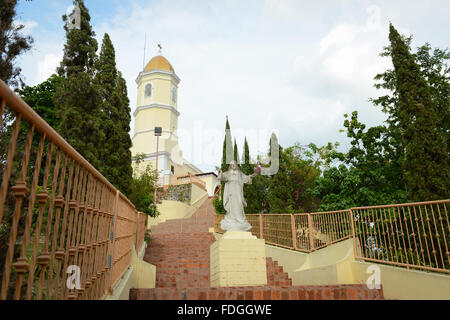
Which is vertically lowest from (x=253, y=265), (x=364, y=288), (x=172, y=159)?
(x=364, y=288)

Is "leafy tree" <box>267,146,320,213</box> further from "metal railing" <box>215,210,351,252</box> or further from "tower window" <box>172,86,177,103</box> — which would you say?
"tower window" <box>172,86,177,103</box>

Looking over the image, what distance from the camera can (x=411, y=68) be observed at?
10102mm

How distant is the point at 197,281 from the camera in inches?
278

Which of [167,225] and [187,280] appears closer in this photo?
[187,280]

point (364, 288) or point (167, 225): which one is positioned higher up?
point (167, 225)

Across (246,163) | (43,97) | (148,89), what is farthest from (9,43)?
(148,89)

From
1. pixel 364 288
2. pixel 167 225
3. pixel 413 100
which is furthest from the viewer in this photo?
pixel 167 225

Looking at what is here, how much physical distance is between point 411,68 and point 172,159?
2475 cm

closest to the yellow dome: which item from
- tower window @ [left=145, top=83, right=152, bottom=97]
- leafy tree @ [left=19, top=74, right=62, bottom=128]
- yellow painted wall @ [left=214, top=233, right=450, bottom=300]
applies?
tower window @ [left=145, top=83, right=152, bottom=97]

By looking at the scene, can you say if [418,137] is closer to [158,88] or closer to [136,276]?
[136,276]

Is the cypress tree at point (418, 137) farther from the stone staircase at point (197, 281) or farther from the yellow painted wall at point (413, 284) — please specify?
the stone staircase at point (197, 281)

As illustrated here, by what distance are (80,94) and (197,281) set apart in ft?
20.4

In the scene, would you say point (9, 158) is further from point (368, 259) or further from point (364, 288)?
point (368, 259)
